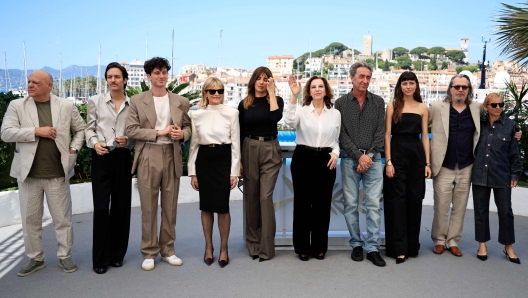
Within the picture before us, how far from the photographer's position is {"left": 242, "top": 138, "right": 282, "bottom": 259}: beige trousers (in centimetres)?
457

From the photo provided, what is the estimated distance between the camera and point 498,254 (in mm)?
5059

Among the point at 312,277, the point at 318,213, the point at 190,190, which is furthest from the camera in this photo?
the point at 190,190

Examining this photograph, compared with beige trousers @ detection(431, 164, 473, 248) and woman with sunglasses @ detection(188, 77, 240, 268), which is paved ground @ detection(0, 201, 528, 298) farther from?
woman with sunglasses @ detection(188, 77, 240, 268)

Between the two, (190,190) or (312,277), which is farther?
(190,190)

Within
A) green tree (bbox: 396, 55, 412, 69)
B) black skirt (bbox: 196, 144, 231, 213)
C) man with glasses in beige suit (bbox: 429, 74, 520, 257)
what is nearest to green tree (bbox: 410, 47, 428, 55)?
green tree (bbox: 396, 55, 412, 69)

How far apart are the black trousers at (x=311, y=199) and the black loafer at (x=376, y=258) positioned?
406mm

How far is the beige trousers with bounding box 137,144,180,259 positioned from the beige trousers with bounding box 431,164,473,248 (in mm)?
2511

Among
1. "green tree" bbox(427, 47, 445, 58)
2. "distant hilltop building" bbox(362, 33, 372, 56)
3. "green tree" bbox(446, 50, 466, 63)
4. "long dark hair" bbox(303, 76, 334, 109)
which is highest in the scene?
"distant hilltop building" bbox(362, 33, 372, 56)

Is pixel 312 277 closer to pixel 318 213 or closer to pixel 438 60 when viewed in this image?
pixel 318 213

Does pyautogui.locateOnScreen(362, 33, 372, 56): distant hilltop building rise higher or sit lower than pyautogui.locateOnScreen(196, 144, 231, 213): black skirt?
higher

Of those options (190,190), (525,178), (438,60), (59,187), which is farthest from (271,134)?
(438,60)

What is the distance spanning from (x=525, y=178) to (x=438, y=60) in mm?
173837

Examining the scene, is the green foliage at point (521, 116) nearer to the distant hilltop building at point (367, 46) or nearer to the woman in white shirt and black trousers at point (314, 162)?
the woman in white shirt and black trousers at point (314, 162)

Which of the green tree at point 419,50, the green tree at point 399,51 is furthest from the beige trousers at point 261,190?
the green tree at point 399,51
